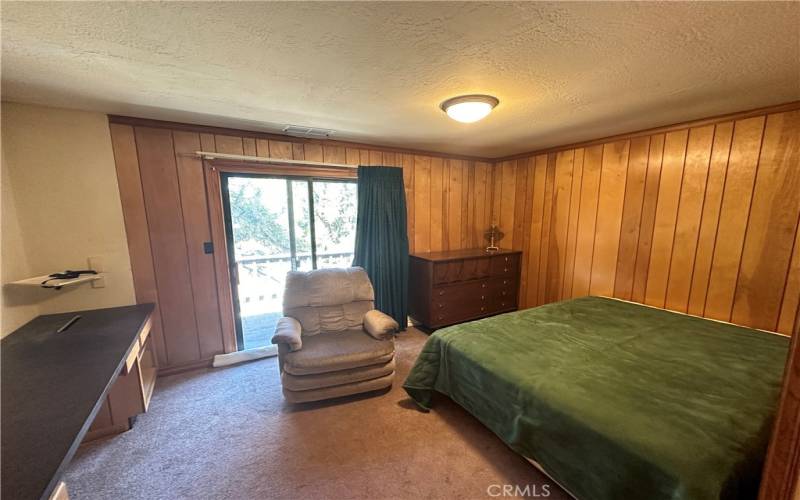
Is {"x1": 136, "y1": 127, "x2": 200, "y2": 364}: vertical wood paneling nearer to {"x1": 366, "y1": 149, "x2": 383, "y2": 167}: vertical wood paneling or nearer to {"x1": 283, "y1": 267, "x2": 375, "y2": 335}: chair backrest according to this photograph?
{"x1": 283, "y1": 267, "x2": 375, "y2": 335}: chair backrest

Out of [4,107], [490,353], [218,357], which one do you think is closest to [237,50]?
[4,107]

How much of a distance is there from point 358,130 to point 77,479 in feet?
9.81

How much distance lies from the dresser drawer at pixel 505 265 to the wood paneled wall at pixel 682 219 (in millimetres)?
270

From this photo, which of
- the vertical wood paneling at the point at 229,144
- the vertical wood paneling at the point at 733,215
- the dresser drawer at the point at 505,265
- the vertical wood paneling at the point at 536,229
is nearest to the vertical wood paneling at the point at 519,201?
the vertical wood paneling at the point at 536,229

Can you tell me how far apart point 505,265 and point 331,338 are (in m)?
2.44

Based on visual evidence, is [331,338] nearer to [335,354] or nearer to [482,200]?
[335,354]

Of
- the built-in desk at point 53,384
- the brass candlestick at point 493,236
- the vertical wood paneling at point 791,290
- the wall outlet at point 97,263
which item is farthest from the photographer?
the brass candlestick at point 493,236

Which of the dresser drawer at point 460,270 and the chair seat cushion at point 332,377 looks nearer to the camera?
the chair seat cushion at point 332,377

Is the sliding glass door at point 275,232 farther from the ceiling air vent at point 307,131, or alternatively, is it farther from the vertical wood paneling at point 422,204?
the vertical wood paneling at point 422,204

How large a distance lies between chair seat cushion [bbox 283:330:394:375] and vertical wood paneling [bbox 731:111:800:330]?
2819 mm

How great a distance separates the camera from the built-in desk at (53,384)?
887mm

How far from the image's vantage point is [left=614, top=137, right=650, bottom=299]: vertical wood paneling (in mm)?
2756

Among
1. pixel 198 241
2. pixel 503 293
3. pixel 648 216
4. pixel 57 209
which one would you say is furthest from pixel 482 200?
pixel 57 209

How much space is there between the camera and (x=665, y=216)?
264cm
